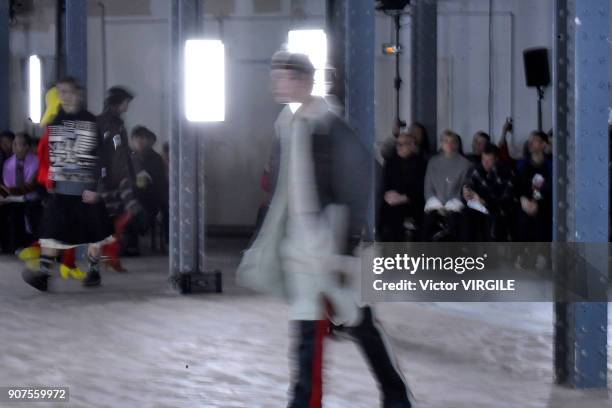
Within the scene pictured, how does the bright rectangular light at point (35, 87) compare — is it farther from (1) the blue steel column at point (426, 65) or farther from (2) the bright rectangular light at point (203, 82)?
(2) the bright rectangular light at point (203, 82)

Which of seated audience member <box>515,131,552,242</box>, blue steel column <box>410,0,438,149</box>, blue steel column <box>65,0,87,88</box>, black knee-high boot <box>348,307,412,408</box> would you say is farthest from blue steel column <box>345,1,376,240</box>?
blue steel column <box>410,0,438,149</box>

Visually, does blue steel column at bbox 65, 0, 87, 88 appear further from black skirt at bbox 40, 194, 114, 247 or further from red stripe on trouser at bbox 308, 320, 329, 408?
red stripe on trouser at bbox 308, 320, 329, 408

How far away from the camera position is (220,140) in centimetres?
1798

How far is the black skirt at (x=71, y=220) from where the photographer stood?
35.9ft

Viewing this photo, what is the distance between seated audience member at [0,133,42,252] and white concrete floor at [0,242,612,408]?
432 centimetres

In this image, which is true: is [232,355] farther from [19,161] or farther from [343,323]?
[19,161]

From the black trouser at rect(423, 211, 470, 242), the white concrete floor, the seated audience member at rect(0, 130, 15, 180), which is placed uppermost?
the seated audience member at rect(0, 130, 15, 180)

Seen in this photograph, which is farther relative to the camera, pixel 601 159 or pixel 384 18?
pixel 384 18

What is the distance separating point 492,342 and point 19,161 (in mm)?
8759

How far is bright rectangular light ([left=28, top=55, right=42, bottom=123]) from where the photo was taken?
18.5 meters

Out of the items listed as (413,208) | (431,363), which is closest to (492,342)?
(431,363)

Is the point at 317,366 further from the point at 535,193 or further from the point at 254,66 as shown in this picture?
the point at 254,66

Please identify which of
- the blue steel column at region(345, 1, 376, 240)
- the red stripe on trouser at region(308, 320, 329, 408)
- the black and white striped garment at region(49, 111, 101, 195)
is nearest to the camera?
the red stripe on trouser at region(308, 320, 329, 408)

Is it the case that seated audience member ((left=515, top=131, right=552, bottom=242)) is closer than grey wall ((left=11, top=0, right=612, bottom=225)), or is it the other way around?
seated audience member ((left=515, top=131, right=552, bottom=242))
